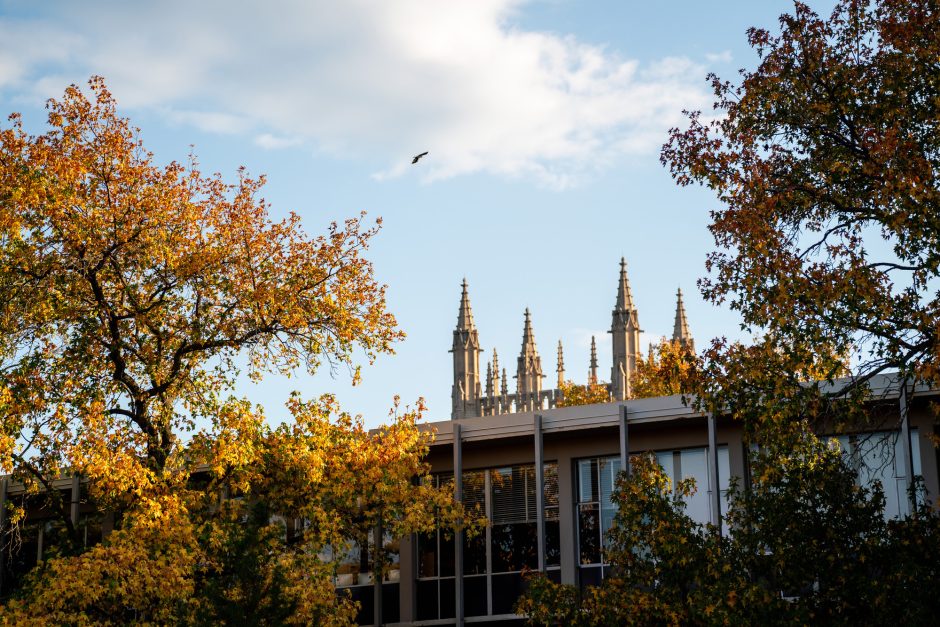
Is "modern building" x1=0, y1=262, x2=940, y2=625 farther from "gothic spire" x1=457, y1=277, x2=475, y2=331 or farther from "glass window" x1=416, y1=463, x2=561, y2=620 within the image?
"gothic spire" x1=457, y1=277, x2=475, y2=331

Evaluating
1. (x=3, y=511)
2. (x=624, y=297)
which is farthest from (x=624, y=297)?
(x=3, y=511)

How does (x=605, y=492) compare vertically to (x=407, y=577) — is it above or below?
above

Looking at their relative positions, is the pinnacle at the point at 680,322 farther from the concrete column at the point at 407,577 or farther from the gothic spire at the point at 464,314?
the concrete column at the point at 407,577

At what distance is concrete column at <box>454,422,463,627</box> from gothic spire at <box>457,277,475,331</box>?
190ft

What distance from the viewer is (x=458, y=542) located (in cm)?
2752

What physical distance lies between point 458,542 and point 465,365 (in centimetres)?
5987

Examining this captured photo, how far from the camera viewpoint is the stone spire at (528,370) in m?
89.9

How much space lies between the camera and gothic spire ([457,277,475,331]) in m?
86.6

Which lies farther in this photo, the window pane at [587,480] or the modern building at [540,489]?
the window pane at [587,480]

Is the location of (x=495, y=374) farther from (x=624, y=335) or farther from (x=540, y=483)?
(x=540, y=483)

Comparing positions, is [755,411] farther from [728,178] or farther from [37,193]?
[37,193]

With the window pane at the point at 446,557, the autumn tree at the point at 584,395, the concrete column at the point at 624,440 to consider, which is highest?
the autumn tree at the point at 584,395

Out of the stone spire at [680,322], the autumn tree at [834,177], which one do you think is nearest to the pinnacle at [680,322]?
the stone spire at [680,322]

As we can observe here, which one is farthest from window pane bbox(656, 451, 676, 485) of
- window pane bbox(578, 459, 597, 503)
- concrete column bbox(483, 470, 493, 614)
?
concrete column bbox(483, 470, 493, 614)
